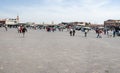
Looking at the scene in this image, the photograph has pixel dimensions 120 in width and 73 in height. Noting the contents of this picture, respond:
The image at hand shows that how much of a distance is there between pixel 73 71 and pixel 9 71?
8.14 feet

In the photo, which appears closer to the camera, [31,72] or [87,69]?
[31,72]

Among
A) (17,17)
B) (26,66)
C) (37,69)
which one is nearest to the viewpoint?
(37,69)

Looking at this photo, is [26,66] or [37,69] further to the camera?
[26,66]

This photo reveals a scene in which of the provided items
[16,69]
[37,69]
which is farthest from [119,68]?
[16,69]

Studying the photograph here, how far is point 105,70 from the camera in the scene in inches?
370

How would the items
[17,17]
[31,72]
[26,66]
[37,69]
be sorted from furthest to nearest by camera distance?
1. [17,17]
2. [26,66]
3. [37,69]
4. [31,72]

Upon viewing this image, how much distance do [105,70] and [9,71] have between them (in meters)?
3.87

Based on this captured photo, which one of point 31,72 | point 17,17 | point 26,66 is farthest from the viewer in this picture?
point 17,17

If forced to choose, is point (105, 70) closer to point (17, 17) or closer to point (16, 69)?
point (16, 69)

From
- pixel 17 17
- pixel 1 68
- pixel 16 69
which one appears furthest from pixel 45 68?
pixel 17 17

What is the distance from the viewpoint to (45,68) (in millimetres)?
9430

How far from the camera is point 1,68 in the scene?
30.1 ft

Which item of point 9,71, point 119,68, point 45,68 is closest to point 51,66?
point 45,68

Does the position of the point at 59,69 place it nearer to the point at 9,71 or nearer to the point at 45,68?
the point at 45,68
